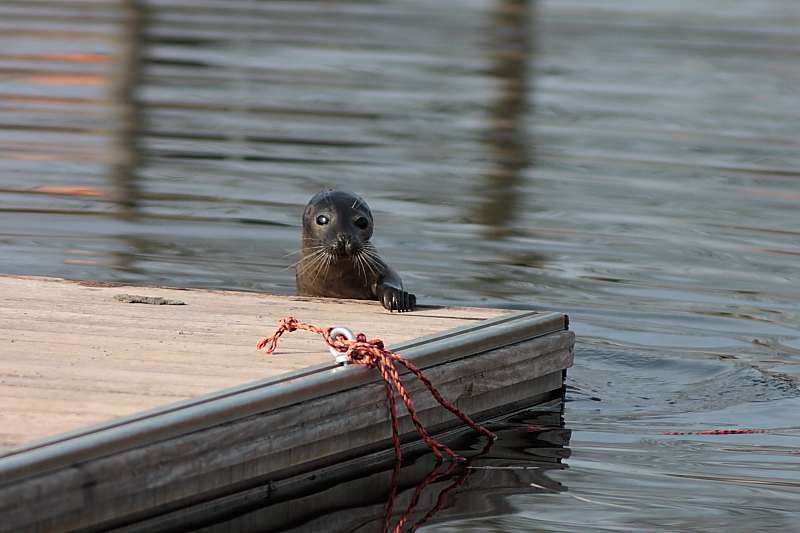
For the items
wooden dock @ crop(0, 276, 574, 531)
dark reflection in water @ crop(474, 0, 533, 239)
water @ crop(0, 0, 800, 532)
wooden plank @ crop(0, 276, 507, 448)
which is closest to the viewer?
wooden dock @ crop(0, 276, 574, 531)

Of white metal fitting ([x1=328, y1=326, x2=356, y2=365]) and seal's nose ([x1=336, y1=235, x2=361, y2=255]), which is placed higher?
seal's nose ([x1=336, y1=235, x2=361, y2=255])

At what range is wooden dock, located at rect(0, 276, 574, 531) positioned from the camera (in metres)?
4.34

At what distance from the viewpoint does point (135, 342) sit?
5.89 metres

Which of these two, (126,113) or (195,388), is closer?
(195,388)

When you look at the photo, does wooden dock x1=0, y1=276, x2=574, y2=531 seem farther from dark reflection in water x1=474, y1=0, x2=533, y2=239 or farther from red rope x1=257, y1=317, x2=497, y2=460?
dark reflection in water x1=474, y1=0, x2=533, y2=239

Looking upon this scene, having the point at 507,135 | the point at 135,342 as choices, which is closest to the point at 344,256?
the point at 135,342

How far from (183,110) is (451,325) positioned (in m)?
11.4

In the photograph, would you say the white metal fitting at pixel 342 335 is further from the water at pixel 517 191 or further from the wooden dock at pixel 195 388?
the water at pixel 517 191

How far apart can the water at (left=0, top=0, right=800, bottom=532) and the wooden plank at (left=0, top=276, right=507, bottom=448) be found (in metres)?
1.05

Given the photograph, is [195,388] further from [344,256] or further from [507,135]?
[507,135]

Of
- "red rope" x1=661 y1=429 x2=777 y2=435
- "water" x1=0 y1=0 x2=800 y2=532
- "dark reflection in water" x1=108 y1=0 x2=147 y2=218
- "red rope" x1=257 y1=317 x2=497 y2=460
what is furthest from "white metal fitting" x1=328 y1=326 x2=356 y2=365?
"dark reflection in water" x1=108 y1=0 x2=147 y2=218

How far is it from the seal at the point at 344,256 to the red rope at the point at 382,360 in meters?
1.12

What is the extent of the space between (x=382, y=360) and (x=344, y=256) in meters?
1.71

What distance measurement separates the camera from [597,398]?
719 centimetres
